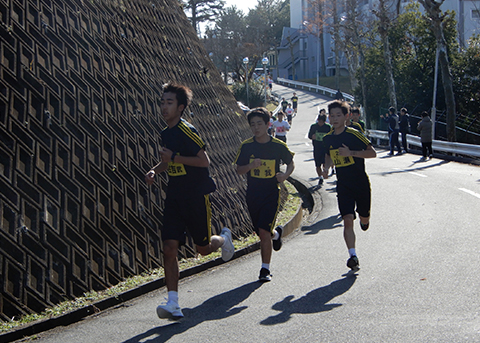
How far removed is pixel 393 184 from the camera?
49.6 ft

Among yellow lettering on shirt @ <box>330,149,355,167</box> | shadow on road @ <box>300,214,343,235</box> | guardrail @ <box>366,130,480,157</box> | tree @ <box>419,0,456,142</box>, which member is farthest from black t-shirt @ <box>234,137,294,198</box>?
tree @ <box>419,0,456,142</box>

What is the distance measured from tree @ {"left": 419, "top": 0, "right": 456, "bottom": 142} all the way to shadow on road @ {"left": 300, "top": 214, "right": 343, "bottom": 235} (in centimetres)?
1805

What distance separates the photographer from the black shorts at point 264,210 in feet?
21.3

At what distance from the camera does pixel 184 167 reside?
5.20 m

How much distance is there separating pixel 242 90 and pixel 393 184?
1605 inches

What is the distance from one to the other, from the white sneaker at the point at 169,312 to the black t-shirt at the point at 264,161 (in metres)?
1.99

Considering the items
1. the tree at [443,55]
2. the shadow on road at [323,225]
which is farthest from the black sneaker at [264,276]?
the tree at [443,55]

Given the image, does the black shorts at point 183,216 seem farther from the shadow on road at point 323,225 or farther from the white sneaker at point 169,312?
the shadow on road at point 323,225

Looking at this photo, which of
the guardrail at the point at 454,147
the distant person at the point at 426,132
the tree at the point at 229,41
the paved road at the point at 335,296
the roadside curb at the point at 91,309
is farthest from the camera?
the tree at the point at 229,41

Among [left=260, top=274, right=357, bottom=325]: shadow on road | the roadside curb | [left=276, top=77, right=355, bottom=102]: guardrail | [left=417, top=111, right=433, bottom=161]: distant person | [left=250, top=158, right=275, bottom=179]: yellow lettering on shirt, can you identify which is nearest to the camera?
the roadside curb

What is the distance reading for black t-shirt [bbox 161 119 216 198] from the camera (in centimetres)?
517

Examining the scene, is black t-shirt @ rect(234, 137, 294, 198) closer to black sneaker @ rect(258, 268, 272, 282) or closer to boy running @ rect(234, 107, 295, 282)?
boy running @ rect(234, 107, 295, 282)

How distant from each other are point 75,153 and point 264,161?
2070 millimetres

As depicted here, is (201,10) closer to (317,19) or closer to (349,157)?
(317,19)
